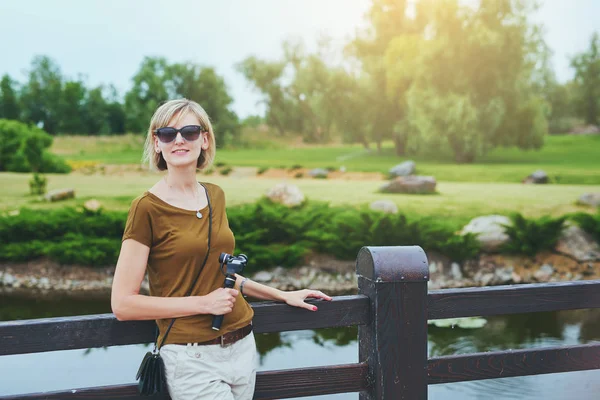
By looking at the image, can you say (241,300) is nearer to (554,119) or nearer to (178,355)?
(178,355)

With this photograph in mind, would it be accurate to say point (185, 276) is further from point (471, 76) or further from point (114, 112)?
point (471, 76)

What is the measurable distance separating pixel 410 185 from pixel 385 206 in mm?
774

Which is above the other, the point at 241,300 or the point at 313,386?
the point at 241,300

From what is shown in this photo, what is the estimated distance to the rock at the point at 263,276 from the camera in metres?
10.4

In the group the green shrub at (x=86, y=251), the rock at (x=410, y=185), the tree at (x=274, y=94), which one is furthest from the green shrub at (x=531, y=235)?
the green shrub at (x=86, y=251)

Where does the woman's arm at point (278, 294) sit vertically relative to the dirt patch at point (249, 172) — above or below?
above

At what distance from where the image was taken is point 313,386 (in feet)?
6.48

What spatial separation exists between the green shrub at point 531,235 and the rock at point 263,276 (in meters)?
4.10

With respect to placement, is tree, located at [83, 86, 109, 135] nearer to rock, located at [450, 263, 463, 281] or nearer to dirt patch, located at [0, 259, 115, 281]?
dirt patch, located at [0, 259, 115, 281]

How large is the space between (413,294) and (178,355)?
75 cm

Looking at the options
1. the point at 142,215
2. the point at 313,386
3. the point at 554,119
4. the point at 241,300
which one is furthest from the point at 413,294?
the point at 554,119

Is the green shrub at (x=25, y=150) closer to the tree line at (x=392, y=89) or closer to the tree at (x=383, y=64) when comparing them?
the tree line at (x=392, y=89)

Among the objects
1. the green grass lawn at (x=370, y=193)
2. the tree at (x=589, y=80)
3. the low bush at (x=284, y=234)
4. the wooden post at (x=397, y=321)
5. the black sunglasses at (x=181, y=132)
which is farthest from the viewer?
the tree at (x=589, y=80)

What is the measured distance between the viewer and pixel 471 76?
12.8m
